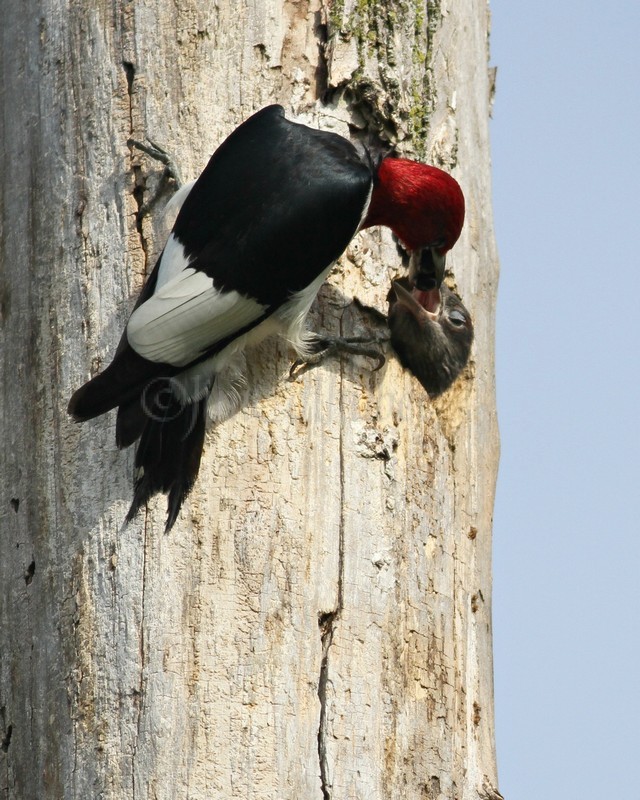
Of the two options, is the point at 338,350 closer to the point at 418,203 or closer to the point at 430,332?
the point at 430,332

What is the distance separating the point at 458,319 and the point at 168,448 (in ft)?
3.38

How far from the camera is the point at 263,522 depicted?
118 inches

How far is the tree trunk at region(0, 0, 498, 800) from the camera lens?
289 centimetres

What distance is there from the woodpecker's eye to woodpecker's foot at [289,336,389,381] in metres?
0.36

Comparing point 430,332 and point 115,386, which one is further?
point 430,332

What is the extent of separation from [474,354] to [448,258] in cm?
29

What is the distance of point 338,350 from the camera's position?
10.6 feet

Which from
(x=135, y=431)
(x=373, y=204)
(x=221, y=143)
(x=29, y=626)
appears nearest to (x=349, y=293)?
(x=373, y=204)

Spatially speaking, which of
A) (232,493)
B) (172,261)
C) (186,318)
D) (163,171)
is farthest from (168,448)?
(163,171)

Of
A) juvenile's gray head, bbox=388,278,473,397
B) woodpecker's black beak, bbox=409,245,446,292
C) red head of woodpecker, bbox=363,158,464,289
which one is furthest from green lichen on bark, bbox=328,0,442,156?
juvenile's gray head, bbox=388,278,473,397

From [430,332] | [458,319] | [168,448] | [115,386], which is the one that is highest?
[458,319]

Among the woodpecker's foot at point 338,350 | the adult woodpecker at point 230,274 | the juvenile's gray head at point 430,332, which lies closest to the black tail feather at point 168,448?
the adult woodpecker at point 230,274

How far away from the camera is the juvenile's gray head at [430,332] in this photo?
10.9ft

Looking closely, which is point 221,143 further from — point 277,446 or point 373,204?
point 277,446
